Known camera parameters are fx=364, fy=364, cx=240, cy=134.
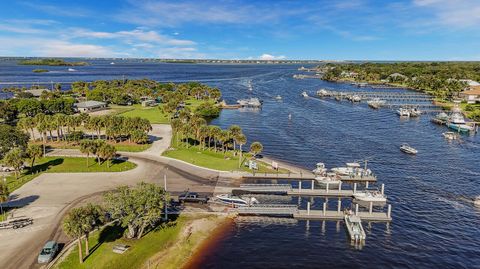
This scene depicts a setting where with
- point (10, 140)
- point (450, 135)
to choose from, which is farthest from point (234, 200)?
point (450, 135)

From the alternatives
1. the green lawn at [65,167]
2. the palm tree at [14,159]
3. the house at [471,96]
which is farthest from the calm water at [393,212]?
the house at [471,96]

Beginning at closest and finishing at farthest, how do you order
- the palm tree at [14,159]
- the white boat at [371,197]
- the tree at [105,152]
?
the white boat at [371,197] < the palm tree at [14,159] < the tree at [105,152]

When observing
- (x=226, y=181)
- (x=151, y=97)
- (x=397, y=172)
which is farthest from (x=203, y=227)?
(x=151, y=97)

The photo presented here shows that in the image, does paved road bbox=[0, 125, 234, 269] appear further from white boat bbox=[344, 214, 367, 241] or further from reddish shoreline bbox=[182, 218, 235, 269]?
white boat bbox=[344, 214, 367, 241]

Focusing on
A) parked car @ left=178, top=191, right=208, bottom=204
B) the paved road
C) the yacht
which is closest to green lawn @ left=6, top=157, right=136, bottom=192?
the paved road

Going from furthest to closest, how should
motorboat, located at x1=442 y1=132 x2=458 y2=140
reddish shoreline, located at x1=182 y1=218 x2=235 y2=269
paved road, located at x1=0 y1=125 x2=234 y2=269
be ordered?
motorboat, located at x1=442 y1=132 x2=458 y2=140
paved road, located at x1=0 y1=125 x2=234 y2=269
reddish shoreline, located at x1=182 y1=218 x2=235 y2=269

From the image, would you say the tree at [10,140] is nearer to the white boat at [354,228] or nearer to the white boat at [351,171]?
the white boat at [354,228]
